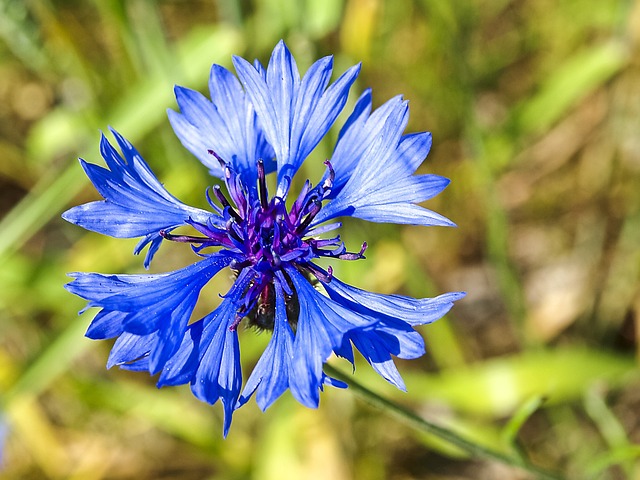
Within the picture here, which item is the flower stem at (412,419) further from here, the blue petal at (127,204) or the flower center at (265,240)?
the blue petal at (127,204)

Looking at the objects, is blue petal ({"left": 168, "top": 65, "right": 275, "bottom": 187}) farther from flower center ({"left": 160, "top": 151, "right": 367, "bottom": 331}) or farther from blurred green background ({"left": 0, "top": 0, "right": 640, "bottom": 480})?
blurred green background ({"left": 0, "top": 0, "right": 640, "bottom": 480})

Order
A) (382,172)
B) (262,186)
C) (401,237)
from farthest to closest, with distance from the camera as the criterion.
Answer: (401,237) → (262,186) → (382,172)

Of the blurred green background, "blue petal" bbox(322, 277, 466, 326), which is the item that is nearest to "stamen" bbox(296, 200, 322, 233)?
"blue petal" bbox(322, 277, 466, 326)

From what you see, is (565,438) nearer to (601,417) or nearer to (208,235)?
(601,417)

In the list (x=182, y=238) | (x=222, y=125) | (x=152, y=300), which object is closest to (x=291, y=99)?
(x=222, y=125)

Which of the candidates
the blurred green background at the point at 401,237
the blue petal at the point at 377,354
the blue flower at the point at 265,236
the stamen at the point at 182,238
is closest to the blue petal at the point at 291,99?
the blue flower at the point at 265,236

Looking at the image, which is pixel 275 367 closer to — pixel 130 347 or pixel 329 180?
pixel 130 347

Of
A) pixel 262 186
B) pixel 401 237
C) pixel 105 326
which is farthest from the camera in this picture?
pixel 401 237
